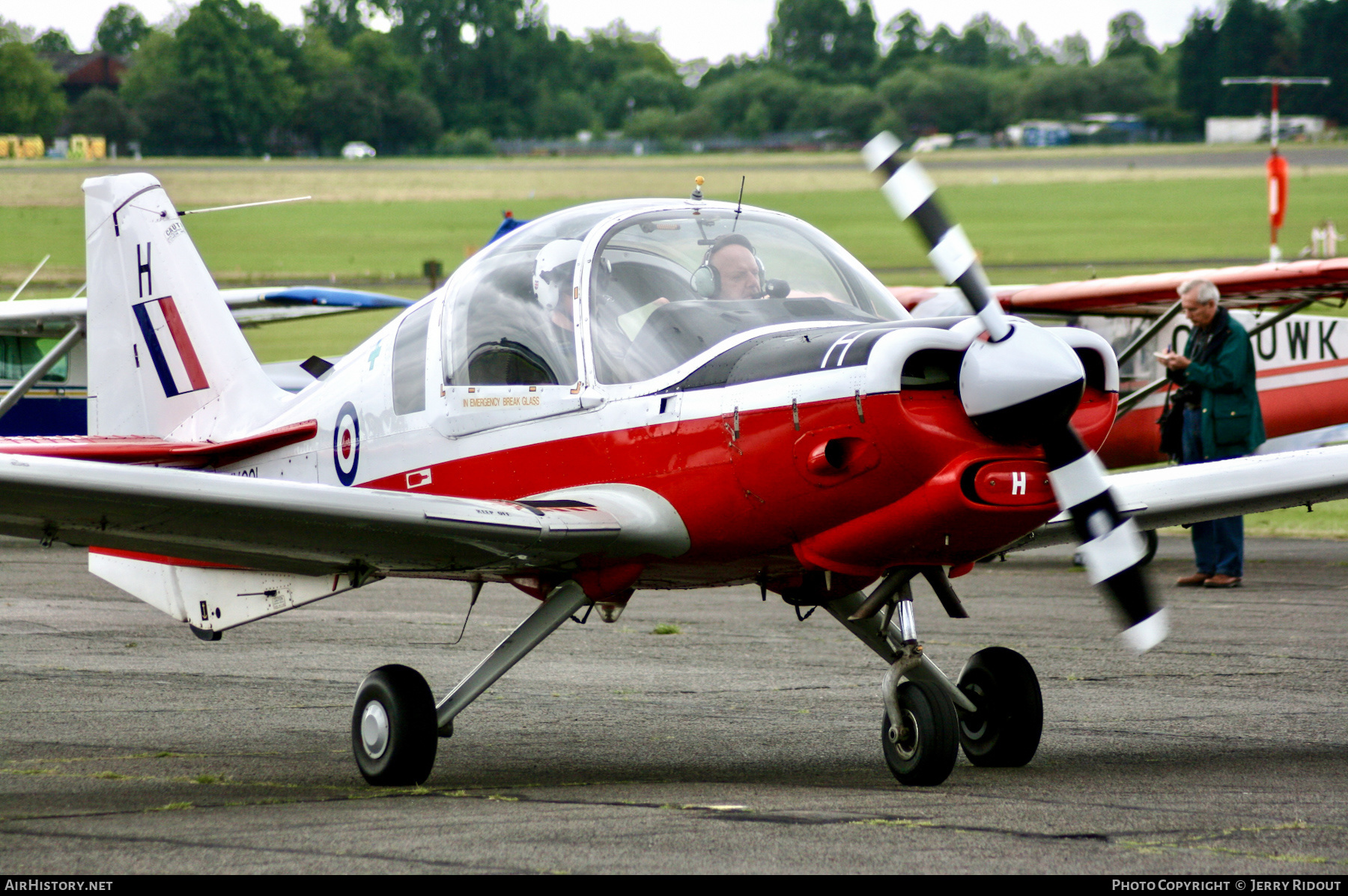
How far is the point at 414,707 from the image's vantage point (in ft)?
20.5

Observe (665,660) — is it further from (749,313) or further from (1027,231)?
(1027,231)

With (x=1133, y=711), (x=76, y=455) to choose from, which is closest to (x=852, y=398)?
(x=1133, y=711)

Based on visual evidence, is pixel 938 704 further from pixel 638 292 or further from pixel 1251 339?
pixel 1251 339

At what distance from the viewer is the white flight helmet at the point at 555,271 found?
6.32m

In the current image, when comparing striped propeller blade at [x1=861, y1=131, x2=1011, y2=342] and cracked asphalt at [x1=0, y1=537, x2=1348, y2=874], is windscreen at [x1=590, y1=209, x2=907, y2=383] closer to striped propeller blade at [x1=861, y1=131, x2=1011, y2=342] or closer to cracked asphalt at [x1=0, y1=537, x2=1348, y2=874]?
striped propeller blade at [x1=861, y1=131, x2=1011, y2=342]

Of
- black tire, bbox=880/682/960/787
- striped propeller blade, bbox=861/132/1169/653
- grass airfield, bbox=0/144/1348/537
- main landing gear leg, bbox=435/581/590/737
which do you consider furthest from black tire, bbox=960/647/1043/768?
grass airfield, bbox=0/144/1348/537

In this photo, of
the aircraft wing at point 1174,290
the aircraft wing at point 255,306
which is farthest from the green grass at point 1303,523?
the aircraft wing at point 255,306

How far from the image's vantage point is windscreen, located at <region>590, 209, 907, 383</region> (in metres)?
6.05

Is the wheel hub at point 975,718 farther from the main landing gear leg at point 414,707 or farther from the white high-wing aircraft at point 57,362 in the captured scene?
the white high-wing aircraft at point 57,362

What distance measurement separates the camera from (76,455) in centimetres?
728

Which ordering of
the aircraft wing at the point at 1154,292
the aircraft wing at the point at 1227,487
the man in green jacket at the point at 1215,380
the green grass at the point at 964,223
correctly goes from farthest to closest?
A: the green grass at the point at 964,223 < the aircraft wing at the point at 1154,292 < the man in green jacket at the point at 1215,380 < the aircraft wing at the point at 1227,487

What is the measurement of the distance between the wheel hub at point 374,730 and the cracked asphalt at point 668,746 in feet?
0.61

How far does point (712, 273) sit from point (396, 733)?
2.14m

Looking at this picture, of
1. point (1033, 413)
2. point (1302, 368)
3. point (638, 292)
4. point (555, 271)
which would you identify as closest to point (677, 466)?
point (638, 292)
